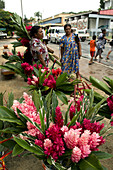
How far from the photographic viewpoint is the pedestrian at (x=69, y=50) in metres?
3.34

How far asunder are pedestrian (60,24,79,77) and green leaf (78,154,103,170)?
2993 millimetres

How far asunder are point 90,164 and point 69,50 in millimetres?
3043

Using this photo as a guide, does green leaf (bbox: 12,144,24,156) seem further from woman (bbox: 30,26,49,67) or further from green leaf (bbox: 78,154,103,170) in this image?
woman (bbox: 30,26,49,67)

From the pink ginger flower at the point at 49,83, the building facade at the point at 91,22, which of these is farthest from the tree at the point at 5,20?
the pink ginger flower at the point at 49,83

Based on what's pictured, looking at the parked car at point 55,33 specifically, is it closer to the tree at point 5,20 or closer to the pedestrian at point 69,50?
the tree at point 5,20

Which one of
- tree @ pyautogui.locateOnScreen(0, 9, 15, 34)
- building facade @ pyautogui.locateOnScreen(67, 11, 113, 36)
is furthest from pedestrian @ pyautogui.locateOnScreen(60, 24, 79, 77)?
tree @ pyautogui.locateOnScreen(0, 9, 15, 34)

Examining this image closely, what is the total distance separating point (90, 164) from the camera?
25.7 inches

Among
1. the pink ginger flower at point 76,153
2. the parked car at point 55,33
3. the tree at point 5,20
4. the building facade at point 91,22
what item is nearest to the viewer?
the pink ginger flower at point 76,153

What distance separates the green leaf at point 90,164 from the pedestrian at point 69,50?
2.99 metres

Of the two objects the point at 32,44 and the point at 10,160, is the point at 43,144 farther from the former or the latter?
the point at 32,44

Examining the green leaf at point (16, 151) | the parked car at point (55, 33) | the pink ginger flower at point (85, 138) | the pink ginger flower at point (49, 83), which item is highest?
the parked car at point (55, 33)

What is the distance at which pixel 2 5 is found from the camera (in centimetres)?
3856

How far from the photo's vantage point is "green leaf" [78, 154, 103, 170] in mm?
636

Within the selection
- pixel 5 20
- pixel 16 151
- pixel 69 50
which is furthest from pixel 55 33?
pixel 16 151
